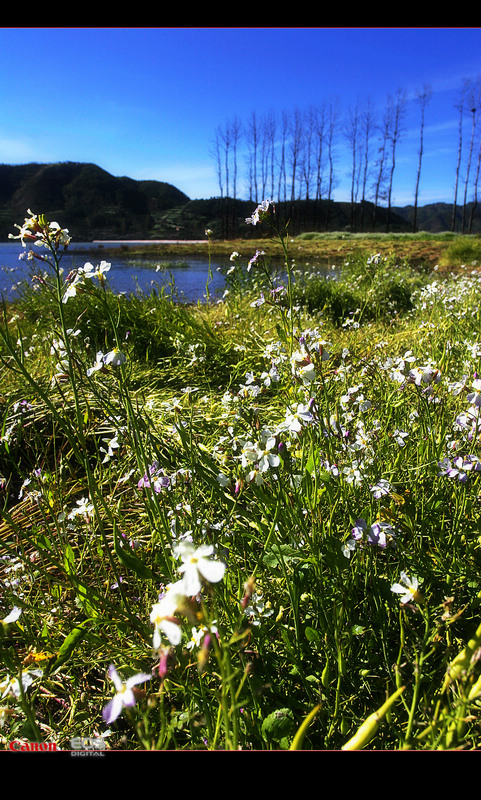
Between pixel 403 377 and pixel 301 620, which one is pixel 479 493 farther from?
pixel 301 620

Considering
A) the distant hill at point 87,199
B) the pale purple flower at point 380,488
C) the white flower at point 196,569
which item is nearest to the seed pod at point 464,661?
the white flower at point 196,569

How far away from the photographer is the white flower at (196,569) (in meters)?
0.49

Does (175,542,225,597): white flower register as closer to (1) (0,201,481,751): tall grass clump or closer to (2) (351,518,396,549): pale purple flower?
(1) (0,201,481,751): tall grass clump

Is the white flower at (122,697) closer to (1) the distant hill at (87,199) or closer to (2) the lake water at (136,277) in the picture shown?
(2) the lake water at (136,277)

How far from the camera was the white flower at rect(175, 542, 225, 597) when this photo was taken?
0.49 meters

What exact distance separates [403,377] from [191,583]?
45.3 inches

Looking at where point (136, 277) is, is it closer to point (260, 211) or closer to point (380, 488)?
point (260, 211)

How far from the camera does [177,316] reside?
398 centimetres

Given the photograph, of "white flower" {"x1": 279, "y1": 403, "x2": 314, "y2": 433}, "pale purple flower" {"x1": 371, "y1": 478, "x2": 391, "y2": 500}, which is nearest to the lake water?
"white flower" {"x1": 279, "y1": 403, "x2": 314, "y2": 433}

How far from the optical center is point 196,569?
536 millimetres

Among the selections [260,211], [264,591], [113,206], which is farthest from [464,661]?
[113,206]

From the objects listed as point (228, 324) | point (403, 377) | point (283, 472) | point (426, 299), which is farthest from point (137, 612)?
point (426, 299)
